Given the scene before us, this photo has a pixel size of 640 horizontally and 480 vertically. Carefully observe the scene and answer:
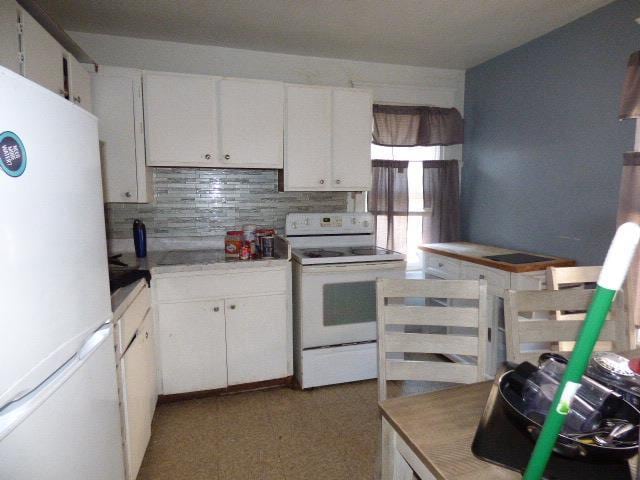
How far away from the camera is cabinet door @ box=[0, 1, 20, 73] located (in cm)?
120

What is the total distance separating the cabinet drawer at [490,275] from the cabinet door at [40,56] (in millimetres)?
2316

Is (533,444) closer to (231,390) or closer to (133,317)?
(133,317)

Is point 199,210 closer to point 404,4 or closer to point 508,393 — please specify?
point 404,4

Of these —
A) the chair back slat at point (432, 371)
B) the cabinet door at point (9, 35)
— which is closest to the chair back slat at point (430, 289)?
the chair back slat at point (432, 371)

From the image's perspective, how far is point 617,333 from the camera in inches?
52.6

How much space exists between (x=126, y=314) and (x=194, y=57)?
6.58ft

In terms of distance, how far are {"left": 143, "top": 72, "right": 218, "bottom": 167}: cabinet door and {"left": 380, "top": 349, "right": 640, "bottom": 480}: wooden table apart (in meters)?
2.05

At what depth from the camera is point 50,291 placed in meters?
0.83

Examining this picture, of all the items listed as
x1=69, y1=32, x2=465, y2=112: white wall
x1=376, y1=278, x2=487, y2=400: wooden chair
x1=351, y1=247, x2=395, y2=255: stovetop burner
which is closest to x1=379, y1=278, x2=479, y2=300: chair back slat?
x1=376, y1=278, x2=487, y2=400: wooden chair

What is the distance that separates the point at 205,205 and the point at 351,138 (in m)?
1.20

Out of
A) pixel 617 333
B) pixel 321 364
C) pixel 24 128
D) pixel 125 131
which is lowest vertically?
pixel 321 364

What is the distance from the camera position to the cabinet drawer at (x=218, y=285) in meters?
2.21

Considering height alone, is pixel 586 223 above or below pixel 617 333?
above

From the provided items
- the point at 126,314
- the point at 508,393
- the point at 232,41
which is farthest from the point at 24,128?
the point at 232,41
